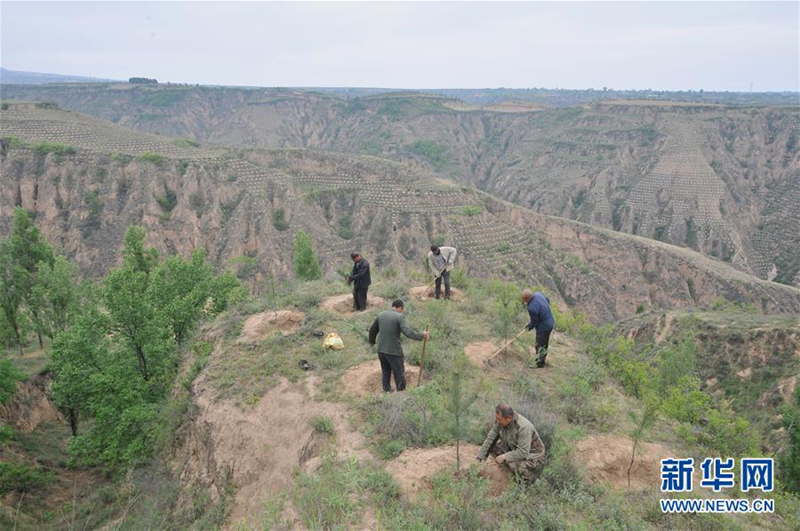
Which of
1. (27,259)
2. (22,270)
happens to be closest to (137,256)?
(22,270)

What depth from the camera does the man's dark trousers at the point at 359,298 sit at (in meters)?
11.9

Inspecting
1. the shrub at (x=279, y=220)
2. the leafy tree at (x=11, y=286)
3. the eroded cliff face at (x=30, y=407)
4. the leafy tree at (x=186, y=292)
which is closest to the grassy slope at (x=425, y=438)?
the eroded cliff face at (x=30, y=407)

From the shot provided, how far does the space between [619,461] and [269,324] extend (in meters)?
8.05

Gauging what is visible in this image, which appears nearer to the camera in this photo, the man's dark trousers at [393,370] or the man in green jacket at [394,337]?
the man in green jacket at [394,337]

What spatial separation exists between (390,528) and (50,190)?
5133 centimetres

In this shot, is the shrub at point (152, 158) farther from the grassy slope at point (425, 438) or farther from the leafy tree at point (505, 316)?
the leafy tree at point (505, 316)

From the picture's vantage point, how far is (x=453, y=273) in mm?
15648

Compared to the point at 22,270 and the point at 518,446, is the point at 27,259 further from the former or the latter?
the point at 518,446

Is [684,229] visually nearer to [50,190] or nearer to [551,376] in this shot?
[551,376]

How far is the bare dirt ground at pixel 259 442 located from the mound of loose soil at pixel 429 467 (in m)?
0.60

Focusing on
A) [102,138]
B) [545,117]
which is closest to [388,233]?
[102,138]

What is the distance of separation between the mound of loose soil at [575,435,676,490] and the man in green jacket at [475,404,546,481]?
0.92 metres

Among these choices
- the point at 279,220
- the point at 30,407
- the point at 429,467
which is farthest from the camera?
the point at 279,220

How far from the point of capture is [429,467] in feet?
20.1
